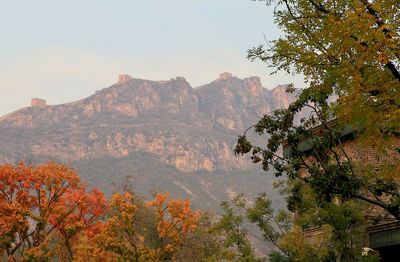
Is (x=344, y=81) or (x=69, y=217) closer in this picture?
(x=344, y=81)

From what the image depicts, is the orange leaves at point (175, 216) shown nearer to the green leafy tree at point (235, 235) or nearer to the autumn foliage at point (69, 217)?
the autumn foliage at point (69, 217)

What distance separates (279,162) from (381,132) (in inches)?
115

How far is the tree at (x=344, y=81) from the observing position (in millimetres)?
12469

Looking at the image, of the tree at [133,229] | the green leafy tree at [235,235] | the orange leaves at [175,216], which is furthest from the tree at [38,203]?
the green leafy tree at [235,235]

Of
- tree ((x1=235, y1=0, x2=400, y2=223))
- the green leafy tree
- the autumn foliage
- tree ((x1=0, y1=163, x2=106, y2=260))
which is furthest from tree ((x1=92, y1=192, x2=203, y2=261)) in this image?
tree ((x1=235, y1=0, x2=400, y2=223))

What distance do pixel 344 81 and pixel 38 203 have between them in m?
23.9

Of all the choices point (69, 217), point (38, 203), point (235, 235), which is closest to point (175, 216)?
point (38, 203)

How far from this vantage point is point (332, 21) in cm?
1302

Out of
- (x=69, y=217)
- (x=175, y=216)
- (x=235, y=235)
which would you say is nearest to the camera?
(x=235, y=235)

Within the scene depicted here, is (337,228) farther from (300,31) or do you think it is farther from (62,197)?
(62,197)

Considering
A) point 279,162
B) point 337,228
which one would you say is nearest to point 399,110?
point 279,162

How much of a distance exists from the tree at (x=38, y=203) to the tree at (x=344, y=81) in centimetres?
1809

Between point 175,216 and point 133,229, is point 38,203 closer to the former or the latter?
point 133,229

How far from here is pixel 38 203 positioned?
34000mm
